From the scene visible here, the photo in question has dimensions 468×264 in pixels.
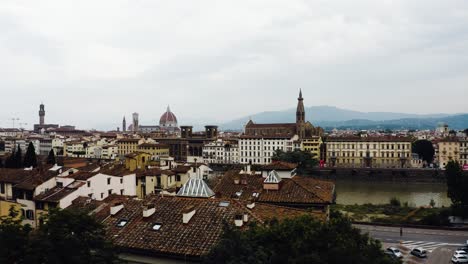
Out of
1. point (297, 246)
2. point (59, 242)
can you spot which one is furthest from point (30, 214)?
point (297, 246)

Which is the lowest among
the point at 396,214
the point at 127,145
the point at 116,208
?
the point at 396,214

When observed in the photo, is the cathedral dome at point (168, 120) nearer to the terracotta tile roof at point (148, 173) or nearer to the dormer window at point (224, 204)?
the terracotta tile roof at point (148, 173)

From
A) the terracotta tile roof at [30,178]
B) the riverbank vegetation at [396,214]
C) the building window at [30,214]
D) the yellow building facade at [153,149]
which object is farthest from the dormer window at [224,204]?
the yellow building facade at [153,149]

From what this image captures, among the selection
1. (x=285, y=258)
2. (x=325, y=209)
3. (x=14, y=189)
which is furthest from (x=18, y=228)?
(x=14, y=189)

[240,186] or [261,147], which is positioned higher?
[240,186]

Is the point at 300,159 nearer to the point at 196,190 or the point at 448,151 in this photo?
the point at 448,151
